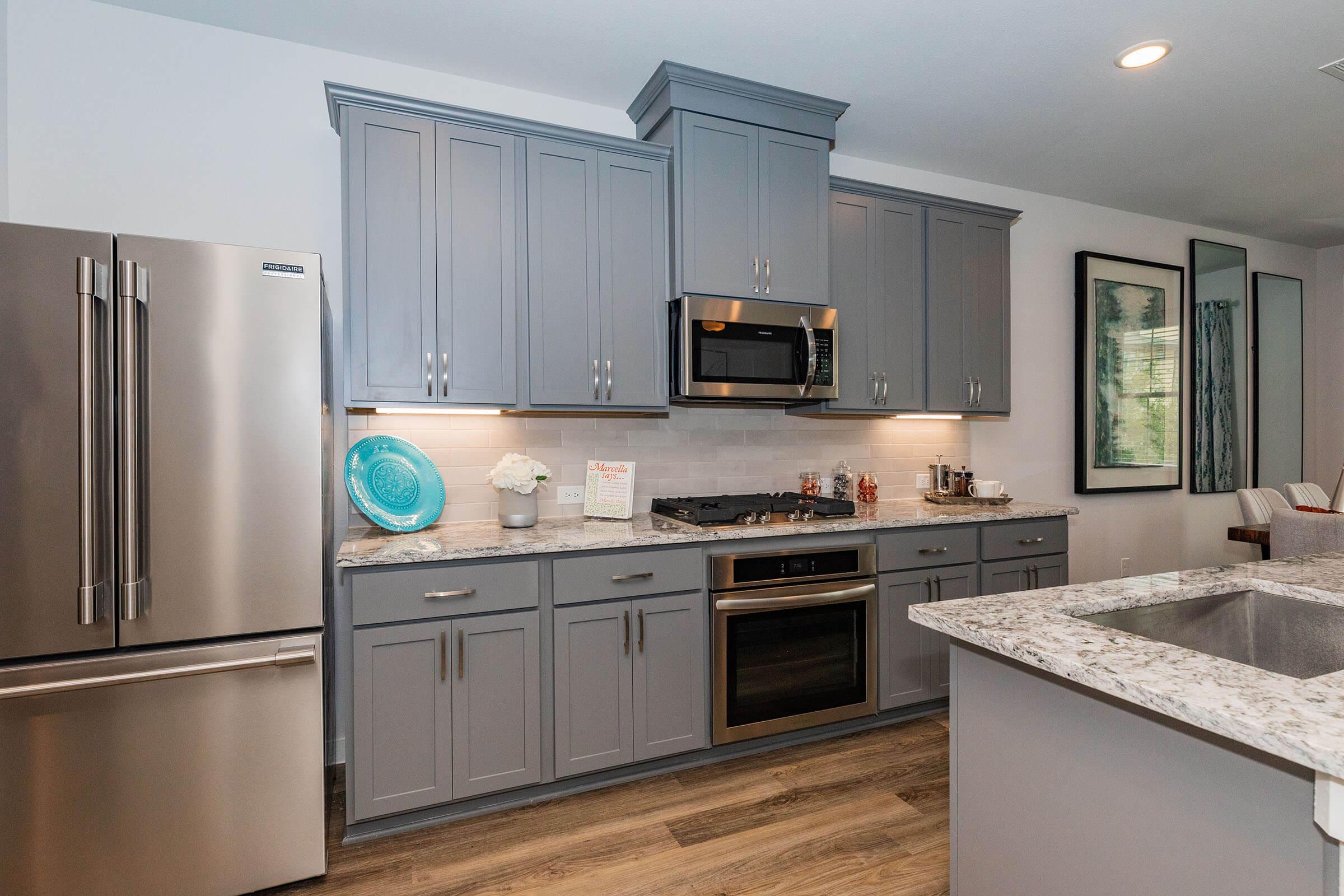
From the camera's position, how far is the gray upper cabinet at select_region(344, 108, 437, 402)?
2.31 meters

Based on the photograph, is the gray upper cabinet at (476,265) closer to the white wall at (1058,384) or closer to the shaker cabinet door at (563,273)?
the shaker cabinet door at (563,273)

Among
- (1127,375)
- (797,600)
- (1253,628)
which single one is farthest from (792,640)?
(1127,375)

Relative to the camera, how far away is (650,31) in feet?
7.99

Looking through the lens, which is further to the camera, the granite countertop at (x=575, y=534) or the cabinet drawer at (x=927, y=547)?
the cabinet drawer at (x=927, y=547)

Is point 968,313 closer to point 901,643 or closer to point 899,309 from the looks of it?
point 899,309

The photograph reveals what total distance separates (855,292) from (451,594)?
2.27m

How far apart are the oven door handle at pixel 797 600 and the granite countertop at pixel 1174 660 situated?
116 centimetres

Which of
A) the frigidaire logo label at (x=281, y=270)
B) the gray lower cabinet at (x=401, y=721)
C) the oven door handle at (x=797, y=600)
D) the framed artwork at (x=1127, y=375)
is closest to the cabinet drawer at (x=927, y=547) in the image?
the oven door handle at (x=797, y=600)

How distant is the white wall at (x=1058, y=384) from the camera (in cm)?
398

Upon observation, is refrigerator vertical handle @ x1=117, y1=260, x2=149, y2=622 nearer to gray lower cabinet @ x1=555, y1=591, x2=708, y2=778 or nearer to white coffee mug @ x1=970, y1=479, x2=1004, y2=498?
gray lower cabinet @ x1=555, y1=591, x2=708, y2=778

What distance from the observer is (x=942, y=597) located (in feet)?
9.81

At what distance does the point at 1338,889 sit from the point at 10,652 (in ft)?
8.54

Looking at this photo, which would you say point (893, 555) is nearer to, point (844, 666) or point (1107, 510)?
point (844, 666)

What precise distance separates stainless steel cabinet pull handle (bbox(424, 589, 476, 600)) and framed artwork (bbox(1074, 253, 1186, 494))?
3.78 m
